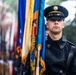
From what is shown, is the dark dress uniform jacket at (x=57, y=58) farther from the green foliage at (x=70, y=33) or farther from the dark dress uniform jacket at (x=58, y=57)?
the green foliage at (x=70, y=33)

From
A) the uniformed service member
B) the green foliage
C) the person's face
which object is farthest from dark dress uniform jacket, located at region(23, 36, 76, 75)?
the green foliage

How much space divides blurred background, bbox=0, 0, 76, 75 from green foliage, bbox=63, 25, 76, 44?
6 centimetres

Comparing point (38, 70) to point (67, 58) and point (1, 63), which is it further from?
point (1, 63)

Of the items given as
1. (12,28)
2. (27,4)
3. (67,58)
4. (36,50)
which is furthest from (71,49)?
(12,28)

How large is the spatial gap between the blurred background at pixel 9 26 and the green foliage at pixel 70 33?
0.18 feet

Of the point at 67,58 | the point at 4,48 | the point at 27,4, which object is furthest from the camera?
the point at 4,48

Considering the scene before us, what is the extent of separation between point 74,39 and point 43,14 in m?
3.32

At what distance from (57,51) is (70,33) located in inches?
135

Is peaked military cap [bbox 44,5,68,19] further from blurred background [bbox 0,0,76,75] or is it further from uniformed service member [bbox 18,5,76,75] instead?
blurred background [bbox 0,0,76,75]

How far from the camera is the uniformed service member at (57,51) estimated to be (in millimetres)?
3381

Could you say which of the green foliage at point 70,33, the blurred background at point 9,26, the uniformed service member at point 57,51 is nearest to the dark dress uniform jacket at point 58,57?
the uniformed service member at point 57,51

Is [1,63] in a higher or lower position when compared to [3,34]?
lower

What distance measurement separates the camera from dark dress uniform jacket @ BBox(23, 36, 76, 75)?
3381 millimetres

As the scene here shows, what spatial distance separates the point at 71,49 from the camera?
3.43m
